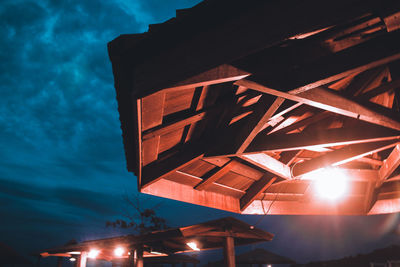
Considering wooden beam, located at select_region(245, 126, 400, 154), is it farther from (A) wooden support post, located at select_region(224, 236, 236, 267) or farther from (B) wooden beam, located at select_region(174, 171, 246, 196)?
(A) wooden support post, located at select_region(224, 236, 236, 267)

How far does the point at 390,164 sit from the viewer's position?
399 centimetres

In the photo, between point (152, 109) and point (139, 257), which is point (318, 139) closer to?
point (152, 109)

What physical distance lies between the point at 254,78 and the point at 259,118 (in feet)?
1.86

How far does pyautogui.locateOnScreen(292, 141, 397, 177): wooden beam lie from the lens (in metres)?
3.27

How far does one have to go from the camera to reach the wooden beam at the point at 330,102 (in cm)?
177

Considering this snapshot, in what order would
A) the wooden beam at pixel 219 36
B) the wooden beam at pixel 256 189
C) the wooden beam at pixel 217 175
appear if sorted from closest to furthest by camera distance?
the wooden beam at pixel 219 36 → the wooden beam at pixel 217 175 → the wooden beam at pixel 256 189

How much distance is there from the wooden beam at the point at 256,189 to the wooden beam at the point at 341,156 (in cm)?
62

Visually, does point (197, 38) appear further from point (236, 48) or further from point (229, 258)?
point (229, 258)

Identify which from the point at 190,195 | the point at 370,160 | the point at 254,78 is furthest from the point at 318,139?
the point at 190,195

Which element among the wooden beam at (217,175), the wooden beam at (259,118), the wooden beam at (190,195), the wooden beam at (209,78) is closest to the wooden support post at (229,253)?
the wooden beam at (190,195)

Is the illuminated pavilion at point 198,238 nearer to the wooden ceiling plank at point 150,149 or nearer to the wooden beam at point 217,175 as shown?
the wooden beam at point 217,175

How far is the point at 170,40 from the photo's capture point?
1628 millimetres

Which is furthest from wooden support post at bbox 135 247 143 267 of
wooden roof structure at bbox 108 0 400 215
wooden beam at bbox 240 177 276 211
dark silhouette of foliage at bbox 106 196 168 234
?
dark silhouette of foliage at bbox 106 196 168 234

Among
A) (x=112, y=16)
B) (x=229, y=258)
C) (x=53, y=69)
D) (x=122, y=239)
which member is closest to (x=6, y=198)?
(x=112, y=16)
